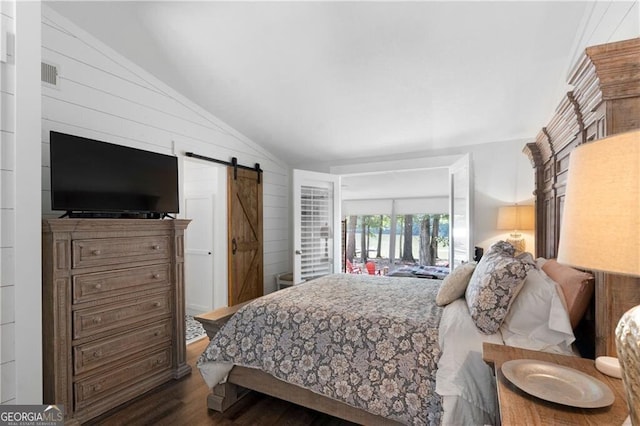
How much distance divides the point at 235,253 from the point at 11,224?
9.18ft

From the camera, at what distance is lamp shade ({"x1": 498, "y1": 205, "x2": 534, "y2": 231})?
3420 millimetres

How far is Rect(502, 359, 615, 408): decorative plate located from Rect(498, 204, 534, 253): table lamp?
2.49m

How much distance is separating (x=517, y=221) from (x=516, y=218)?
0.11 ft

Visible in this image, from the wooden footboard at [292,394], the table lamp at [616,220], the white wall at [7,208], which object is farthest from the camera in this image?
the wooden footboard at [292,394]

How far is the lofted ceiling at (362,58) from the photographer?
2.29 meters

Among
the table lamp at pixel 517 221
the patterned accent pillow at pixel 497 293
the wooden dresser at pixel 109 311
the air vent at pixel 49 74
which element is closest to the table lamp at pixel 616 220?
the patterned accent pillow at pixel 497 293

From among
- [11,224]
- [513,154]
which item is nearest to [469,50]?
[513,154]

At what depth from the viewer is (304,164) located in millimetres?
5309

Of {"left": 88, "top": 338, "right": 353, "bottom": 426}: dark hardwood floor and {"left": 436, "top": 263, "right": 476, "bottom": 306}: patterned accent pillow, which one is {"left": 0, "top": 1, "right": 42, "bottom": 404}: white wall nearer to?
{"left": 88, "top": 338, "right": 353, "bottom": 426}: dark hardwood floor

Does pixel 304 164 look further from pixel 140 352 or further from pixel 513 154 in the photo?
pixel 140 352

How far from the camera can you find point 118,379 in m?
2.39

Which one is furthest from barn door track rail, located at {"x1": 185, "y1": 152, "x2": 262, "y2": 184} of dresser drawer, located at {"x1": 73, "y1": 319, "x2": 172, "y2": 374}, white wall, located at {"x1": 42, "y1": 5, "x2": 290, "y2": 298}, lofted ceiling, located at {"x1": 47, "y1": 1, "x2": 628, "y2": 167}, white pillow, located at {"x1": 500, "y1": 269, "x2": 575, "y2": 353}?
white pillow, located at {"x1": 500, "y1": 269, "x2": 575, "y2": 353}

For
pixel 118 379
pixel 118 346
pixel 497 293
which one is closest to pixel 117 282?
pixel 118 346

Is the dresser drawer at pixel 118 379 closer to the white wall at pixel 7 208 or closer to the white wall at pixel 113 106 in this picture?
the white wall at pixel 7 208
